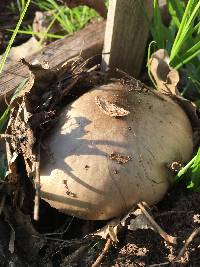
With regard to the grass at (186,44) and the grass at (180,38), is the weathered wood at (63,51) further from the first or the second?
the grass at (186,44)

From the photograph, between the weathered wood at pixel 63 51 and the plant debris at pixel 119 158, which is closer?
the plant debris at pixel 119 158

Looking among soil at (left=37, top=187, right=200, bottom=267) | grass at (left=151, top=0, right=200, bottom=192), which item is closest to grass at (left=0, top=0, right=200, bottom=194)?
grass at (left=151, top=0, right=200, bottom=192)

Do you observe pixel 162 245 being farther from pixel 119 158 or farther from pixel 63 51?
pixel 63 51

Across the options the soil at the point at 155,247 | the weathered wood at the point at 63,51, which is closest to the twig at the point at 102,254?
the soil at the point at 155,247

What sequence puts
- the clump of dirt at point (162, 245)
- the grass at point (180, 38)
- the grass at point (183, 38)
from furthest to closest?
the grass at point (183, 38), the grass at point (180, 38), the clump of dirt at point (162, 245)

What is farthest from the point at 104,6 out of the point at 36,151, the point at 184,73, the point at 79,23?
the point at 36,151

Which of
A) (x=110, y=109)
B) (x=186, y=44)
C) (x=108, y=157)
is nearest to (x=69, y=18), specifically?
(x=186, y=44)
